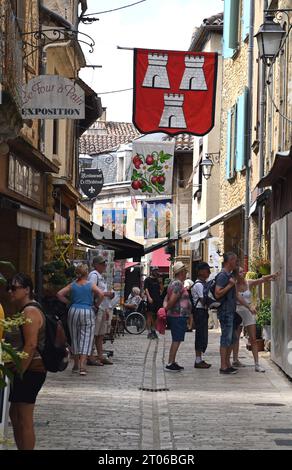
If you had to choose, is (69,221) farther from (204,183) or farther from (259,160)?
(204,183)

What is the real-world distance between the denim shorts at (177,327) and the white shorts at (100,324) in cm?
133

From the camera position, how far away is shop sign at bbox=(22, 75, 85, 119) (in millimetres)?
17594

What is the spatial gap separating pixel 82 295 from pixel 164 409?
4.09 meters

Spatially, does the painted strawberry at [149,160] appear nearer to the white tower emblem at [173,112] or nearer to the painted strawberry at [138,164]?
the painted strawberry at [138,164]

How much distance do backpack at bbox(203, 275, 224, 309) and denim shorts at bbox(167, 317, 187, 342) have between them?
46 cm

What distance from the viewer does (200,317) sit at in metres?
17.5

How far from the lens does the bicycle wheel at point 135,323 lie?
1180 inches

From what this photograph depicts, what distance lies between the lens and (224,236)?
109 feet

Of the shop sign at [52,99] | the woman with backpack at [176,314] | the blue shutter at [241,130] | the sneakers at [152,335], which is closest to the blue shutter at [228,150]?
the blue shutter at [241,130]

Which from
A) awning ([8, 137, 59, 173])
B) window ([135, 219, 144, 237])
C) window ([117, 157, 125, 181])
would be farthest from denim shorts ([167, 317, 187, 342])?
window ([117, 157, 125, 181])

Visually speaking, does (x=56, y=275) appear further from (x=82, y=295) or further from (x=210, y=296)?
(x=210, y=296)

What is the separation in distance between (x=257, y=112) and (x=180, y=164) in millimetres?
25742

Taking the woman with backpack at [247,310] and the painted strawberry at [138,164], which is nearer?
the woman with backpack at [247,310]

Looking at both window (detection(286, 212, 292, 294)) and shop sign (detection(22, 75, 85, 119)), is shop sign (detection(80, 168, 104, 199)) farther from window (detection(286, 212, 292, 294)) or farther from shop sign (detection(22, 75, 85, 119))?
window (detection(286, 212, 292, 294))
